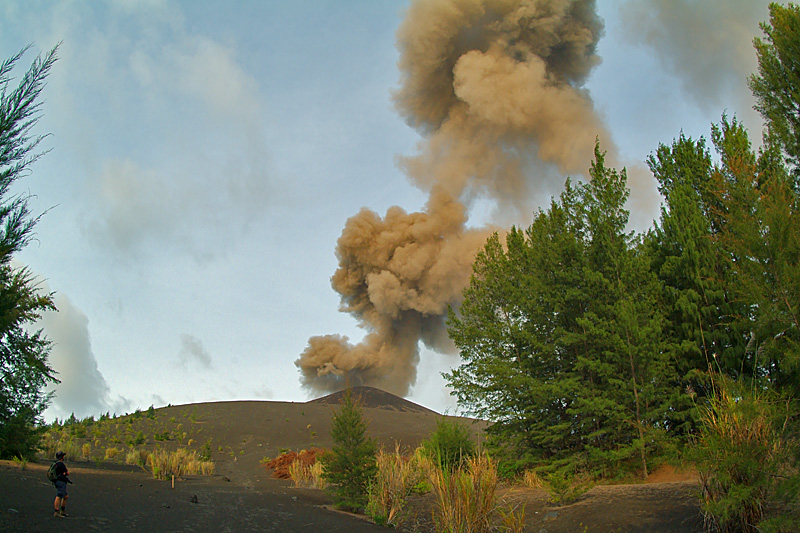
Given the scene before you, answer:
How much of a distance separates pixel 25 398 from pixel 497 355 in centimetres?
1402

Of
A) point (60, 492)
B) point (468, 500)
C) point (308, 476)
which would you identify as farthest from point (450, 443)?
point (60, 492)

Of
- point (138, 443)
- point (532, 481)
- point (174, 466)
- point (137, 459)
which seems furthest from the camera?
point (138, 443)

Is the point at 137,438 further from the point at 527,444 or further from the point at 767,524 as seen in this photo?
the point at 767,524

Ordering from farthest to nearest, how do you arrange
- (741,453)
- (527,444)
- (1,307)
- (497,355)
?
1. (497,355)
2. (527,444)
3. (1,307)
4. (741,453)

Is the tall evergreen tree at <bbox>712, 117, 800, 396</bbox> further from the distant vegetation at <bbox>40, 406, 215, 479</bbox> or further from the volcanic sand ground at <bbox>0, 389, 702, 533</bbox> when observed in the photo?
the distant vegetation at <bbox>40, 406, 215, 479</bbox>

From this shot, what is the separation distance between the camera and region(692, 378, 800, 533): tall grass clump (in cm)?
538

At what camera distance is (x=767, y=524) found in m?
4.99

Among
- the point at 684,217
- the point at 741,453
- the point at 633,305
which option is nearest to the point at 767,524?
the point at 741,453

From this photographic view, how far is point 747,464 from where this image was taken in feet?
17.7

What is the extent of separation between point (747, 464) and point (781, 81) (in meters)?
7.83

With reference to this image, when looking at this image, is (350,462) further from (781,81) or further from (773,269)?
(781,81)

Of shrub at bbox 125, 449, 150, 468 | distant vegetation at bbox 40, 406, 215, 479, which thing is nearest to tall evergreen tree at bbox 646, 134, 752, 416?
distant vegetation at bbox 40, 406, 215, 479

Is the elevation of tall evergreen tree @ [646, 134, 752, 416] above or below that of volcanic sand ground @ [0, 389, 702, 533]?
above

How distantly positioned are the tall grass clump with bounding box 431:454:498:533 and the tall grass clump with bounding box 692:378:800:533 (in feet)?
7.86
